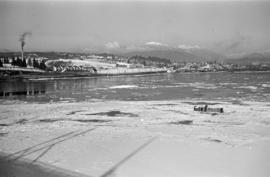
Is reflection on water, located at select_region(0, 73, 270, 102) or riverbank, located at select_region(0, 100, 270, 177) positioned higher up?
riverbank, located at select_region(0, 100, 270, 177)

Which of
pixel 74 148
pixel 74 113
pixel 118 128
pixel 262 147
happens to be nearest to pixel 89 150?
pixel 74 148

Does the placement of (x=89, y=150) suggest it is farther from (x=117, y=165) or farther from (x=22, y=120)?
(x=22, y=120)

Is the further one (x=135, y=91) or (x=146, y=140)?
(x=135, y=91)

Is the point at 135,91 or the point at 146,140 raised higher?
the point at 146,140

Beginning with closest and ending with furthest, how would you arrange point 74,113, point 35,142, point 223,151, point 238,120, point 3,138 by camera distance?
point 223,151 → point 35,142 → point 3,138 → point 238,120 → point 74,113

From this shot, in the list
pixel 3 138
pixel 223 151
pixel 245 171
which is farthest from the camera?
pixel 3 138

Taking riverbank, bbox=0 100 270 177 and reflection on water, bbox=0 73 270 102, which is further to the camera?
reflection on water, bbox=0 73 270 102

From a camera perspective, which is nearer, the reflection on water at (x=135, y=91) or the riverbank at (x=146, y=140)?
the riverbank at (x=146, y=140)

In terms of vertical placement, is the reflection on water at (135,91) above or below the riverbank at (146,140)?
below
